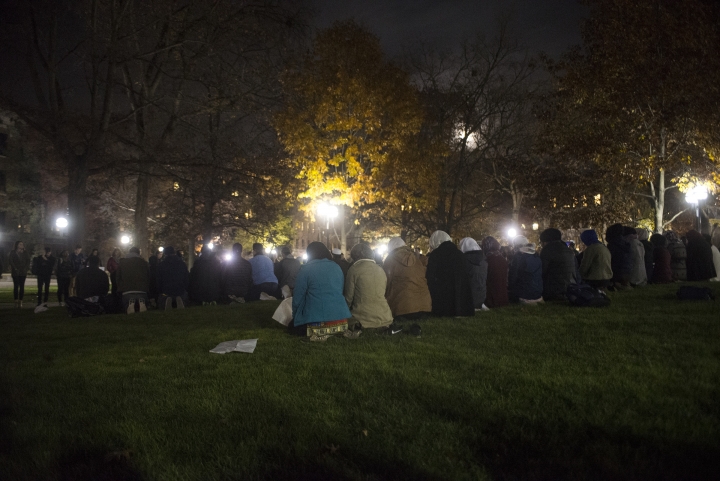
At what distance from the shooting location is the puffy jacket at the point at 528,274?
11750 millimetres

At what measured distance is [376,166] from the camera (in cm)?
2717

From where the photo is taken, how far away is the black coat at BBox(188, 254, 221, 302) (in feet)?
52.3

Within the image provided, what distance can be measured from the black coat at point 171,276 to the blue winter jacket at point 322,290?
7.51 meters

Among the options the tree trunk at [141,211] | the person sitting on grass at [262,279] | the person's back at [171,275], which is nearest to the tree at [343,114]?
the tree trunk at [141,211]

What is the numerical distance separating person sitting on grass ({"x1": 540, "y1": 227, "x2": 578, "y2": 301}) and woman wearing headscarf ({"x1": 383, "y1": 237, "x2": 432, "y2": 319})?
370 centimetres

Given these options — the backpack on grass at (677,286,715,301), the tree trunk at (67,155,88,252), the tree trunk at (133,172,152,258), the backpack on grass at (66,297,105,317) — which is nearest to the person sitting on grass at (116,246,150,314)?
the backpack on grass at (66,297,105,317)

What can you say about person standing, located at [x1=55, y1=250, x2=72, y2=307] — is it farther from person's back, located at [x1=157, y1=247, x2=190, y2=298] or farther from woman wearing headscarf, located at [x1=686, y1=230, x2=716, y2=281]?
woman wearing headscarf, located at [x1=686, y1=230, x2=716, y2=281]

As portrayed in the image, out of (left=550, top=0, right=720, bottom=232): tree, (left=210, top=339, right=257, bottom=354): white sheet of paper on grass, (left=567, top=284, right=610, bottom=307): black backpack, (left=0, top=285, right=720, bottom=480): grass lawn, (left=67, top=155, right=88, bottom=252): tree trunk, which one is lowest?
(left=0, top=285, right=720, bottom=480): grass lawn

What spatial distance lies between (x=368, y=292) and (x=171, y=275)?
8082 mm

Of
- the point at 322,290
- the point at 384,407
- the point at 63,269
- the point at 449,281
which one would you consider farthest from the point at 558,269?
the point at 63,269

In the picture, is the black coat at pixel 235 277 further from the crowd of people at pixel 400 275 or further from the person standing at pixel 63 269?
the person standing at pixel 63 269

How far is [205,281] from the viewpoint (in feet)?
52.3

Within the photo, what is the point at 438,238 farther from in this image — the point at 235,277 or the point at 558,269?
the point at 235,277

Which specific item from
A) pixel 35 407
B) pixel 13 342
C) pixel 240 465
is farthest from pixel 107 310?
pixel 240 465
